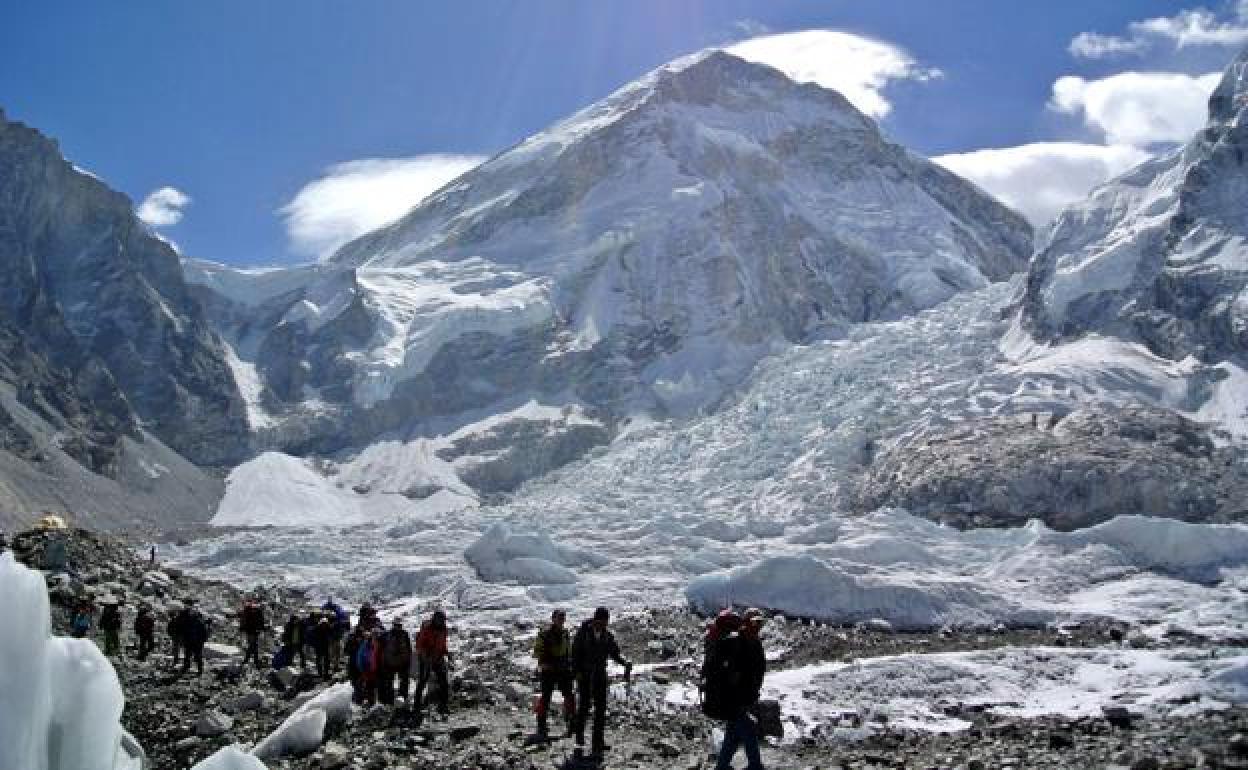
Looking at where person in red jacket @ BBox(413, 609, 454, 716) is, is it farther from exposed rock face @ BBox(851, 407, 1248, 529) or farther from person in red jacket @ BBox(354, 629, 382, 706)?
exposed rock face @ BBox(851, 407, 1248, 529)

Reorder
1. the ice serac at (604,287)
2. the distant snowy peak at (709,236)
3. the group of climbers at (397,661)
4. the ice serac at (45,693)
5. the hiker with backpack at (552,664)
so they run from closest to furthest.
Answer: the ice serac at (45,693)
the hiker with backpack at (552,664)
the group of climbers at (397,661)
the ice serac at (604,287)
the distant snowy peak at (709,236)

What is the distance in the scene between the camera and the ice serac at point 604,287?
142m

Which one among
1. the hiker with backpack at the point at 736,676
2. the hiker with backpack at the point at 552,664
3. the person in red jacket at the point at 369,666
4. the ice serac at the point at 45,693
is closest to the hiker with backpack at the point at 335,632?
the person in red jacket at the point at 369,666

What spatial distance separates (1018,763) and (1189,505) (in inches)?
2615

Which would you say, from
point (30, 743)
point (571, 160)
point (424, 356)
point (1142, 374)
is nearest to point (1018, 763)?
point (30, 743)

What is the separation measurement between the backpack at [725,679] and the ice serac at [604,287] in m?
114

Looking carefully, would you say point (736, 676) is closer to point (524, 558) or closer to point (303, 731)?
point (303, 731)

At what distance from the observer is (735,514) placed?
88062 millimetres

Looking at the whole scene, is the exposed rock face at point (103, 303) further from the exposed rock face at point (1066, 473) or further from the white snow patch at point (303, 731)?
the white snow patch at point (303, 731)

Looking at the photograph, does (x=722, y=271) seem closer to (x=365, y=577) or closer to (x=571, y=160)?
(x=571, y=160)

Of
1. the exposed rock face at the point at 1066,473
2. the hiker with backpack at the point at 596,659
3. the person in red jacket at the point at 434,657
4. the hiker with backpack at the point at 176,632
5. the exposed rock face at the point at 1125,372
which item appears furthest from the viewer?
the exposed rock face at the point at 1125,372

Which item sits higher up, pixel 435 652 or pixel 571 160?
pixel 571 160

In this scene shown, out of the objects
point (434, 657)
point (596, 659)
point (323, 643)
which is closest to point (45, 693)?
point (596, 659)

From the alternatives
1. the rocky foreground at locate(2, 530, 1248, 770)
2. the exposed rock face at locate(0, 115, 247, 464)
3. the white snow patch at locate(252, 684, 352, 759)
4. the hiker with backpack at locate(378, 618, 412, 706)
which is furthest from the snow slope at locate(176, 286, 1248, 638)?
the exposed rock face at locate(0, 115, 247, 464)
